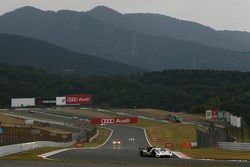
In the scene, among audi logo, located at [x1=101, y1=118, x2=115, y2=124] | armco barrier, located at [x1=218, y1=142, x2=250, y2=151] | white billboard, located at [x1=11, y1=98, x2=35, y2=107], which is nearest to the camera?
armco barrier, located at [x1=218, y1=142, x2=250, y2=151]

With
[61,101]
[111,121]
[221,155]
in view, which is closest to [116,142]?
[111,121]

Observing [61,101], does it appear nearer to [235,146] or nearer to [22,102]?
[22,102]

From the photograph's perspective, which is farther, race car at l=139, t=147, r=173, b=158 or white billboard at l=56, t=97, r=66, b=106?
white billboard at l=56, t=97, r=66, b=106

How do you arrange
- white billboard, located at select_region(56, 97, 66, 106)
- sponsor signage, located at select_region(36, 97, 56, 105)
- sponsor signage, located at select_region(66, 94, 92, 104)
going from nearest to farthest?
sponsor signage, located at select_region(66, 94, 92, 104) < white billboard, located at select_region(56, 97, 66, 106) < sponsor signage, located at select_region(36, 97, 56, 105)

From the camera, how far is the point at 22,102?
172 metres

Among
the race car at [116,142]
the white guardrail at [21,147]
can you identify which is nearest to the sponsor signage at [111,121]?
the race car at [116,142]

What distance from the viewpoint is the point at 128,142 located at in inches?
3570

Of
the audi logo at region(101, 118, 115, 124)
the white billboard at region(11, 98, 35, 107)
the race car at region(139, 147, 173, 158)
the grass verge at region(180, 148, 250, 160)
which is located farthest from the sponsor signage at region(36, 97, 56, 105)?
the race car at region(139, 147, 173, 158)

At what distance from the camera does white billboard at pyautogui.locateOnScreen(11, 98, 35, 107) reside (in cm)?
17125

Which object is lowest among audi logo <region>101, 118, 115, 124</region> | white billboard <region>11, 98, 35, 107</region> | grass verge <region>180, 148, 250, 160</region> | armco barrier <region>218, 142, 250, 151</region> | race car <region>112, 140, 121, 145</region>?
grass verge <region>180, 148, 250, 160</region>

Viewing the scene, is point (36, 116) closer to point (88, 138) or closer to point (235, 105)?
point (88, 138)

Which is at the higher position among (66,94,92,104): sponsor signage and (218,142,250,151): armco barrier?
(66,94,92,104): sponsor signage

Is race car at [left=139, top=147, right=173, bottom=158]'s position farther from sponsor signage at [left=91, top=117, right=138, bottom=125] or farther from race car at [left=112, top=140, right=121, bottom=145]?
sponsor signage at [left=91, top=117, right=138, bottom=125]

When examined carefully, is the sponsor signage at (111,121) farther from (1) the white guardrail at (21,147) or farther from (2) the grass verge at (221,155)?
(2) the grass verge at (221,155)
